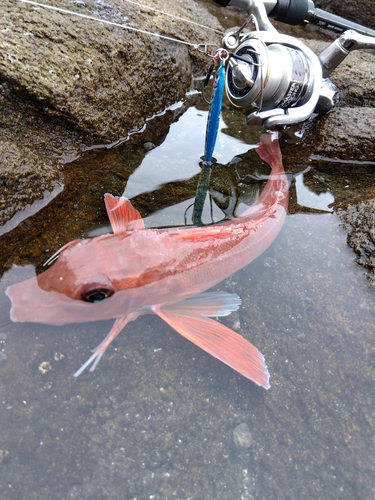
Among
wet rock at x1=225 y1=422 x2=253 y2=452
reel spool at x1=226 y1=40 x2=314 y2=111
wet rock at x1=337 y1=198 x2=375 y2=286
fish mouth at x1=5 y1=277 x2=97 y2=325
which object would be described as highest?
reel spool at x1=226 y1=40 x2=314 y2=111

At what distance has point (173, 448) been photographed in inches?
93.7

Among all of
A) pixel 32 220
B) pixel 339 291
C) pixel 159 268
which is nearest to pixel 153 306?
pixel 159 268

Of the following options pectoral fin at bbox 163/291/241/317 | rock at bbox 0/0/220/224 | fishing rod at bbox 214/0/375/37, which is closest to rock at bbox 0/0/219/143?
rock at bbox 0/0/220/224

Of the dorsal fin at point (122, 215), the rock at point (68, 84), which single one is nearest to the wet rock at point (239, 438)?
the dorsal fin at point (122, 215)

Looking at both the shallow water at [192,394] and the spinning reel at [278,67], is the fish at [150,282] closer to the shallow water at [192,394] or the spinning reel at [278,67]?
the shallow water at [192,394]

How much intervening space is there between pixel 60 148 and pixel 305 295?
8.28ft

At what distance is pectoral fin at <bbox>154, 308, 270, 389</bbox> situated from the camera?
2.56 meters

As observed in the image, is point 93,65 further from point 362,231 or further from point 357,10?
point 357,10

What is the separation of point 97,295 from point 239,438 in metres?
1.28

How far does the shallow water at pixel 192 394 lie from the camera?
7.45 feet

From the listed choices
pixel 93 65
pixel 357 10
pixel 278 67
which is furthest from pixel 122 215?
pixel 357 10

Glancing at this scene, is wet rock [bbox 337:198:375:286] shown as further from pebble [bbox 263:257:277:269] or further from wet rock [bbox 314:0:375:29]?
wet rock [bbox 314:0:375:29]

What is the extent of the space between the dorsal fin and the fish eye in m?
0.61

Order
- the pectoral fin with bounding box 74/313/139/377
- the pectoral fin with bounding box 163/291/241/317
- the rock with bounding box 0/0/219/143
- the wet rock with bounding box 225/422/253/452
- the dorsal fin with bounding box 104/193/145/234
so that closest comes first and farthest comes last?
the wet rock with bounding box 225/422/253/452 → the pectoral fin with bounding box 74/313/139/377 → the pectoral fin with bounding box 163/291/241/317 → the dorsal fin with bounding box 104/193/145/234 → the rock with bounding box 0/0/219/143
